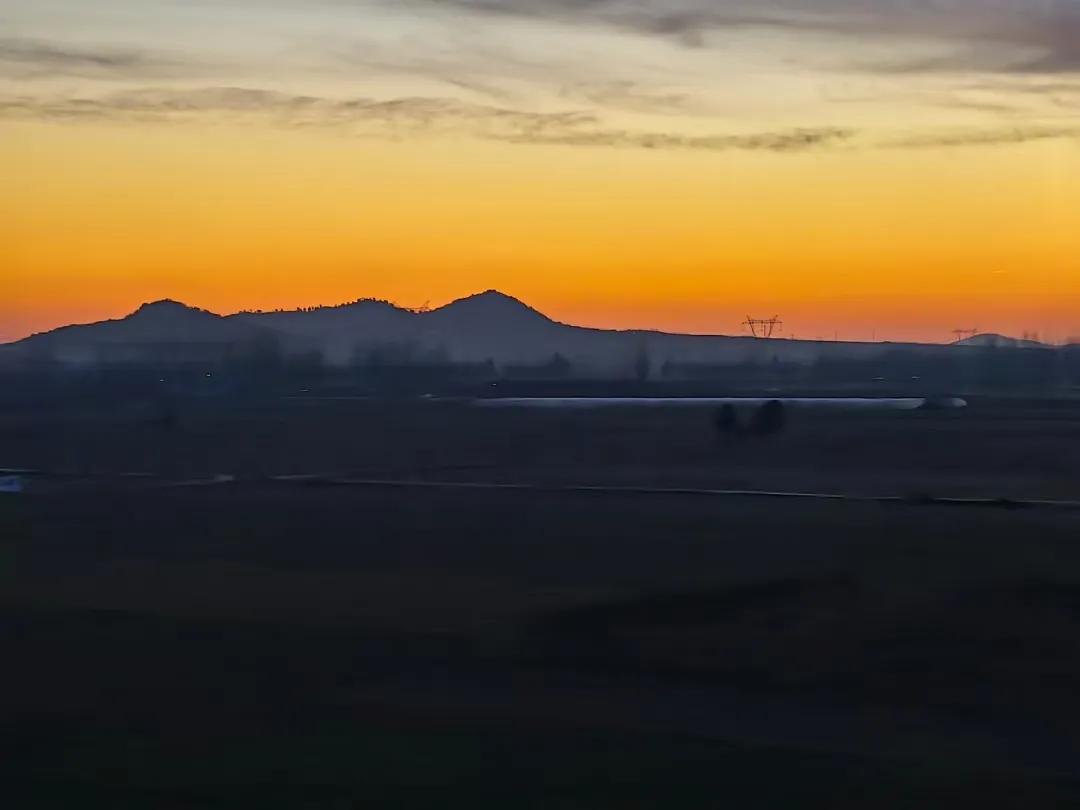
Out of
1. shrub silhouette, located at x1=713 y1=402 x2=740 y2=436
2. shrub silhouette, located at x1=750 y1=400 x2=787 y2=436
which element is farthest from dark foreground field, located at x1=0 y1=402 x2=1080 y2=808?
shrub silhouette, located at x1=750 y1=400 x2=787 y2=436

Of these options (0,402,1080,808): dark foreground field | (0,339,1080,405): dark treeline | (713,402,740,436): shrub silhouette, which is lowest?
(0,402,1080,808): dark foreground field

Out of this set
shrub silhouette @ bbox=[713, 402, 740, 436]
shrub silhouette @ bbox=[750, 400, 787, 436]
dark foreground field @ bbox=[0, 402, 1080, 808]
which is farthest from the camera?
shrub silhouette @ bbox=[750, 400, 787, 436]

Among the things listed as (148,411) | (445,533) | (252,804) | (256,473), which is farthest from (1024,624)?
(148,411)

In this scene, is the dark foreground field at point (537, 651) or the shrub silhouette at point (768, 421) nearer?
the dark foreground field at point (537, 651)

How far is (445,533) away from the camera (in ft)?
102

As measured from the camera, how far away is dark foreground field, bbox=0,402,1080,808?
12516 mm

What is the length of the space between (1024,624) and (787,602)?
3105 mm

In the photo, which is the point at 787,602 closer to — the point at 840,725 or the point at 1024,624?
the point at 1024,624

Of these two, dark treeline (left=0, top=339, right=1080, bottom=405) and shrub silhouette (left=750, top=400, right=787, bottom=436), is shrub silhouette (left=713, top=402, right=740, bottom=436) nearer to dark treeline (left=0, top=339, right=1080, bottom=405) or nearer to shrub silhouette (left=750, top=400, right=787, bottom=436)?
shrub silhouette (left=750, top=400, right=787, bottom=436)

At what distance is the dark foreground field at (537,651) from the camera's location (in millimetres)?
12516

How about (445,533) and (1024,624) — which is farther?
(445,533)

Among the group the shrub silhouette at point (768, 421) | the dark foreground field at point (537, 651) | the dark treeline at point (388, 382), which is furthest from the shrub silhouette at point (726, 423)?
the dark treeline at point (388, 382)

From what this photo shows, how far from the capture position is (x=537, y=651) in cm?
1797

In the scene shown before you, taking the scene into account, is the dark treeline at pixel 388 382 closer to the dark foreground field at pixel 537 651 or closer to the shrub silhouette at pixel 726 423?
the shrub silhouette at pixel 726 423
